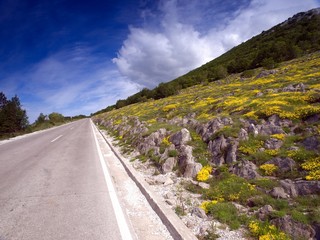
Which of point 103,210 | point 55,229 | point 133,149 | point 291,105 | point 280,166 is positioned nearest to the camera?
point 55,229

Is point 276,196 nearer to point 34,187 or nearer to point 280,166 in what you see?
point 280,166

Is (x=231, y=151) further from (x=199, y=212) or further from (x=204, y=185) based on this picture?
(x=199, y=212)

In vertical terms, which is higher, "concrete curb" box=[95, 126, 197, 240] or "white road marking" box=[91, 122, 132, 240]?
"white road marking" box=[91, 122, 132, 240]

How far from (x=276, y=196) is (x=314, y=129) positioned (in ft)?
14.3

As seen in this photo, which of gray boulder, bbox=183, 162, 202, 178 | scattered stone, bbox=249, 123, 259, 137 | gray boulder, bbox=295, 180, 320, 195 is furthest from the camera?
scattered stone, bbox=249, 123, 259, 137

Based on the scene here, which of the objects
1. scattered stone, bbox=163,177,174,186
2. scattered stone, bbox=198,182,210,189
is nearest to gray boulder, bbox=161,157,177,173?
scattered stone, bbox=163,177,174,186

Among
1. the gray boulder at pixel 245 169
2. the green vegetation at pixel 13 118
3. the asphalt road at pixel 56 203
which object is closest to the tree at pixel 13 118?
the green vegetation at pixel 13 118

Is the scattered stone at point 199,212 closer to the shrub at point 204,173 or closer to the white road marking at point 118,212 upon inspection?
the white road marking at point 118,212

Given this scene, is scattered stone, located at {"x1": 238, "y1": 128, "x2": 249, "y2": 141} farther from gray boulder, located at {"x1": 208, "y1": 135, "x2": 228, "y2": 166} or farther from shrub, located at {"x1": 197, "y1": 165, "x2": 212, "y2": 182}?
shrub, located at {"x1": 197, "y1": 165, "x2": 212, "y2": 182}

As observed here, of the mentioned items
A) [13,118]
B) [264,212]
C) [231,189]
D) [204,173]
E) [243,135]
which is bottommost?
[264,212]

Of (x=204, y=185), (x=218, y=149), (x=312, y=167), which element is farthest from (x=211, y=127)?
(x=312, y=167)

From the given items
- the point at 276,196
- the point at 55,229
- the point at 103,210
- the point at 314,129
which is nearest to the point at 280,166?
the point at 276,196

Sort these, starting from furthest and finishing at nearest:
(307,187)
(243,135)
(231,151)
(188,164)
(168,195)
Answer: (243,135)
(231,151)
(188,164)
(168,195)
(307,187)

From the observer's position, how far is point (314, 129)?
350 inches
